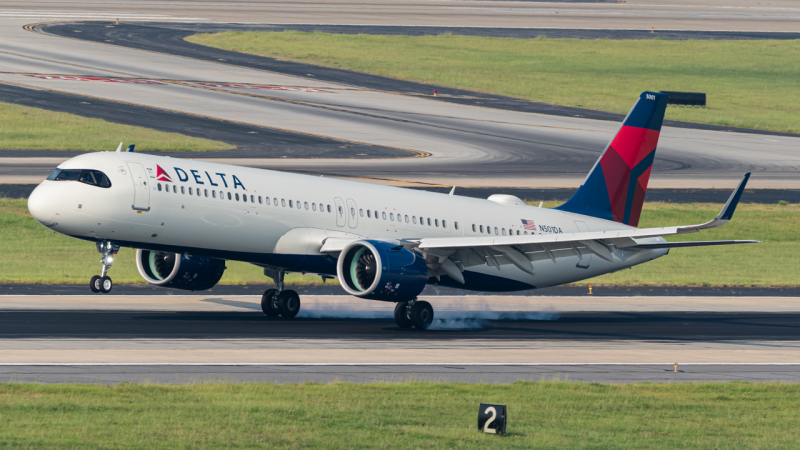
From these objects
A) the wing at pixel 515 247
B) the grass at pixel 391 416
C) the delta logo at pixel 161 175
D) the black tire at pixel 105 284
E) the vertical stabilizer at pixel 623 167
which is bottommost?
the grass at pixel 391 416

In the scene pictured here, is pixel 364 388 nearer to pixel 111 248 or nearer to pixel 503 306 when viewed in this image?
pixel 111 248

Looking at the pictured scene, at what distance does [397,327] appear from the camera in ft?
146

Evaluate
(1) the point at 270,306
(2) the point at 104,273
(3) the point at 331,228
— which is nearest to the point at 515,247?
(3) the point at 331,228

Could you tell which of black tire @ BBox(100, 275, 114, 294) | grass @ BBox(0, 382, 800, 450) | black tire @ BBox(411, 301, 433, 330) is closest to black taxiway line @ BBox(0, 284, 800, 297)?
black tire @ BBox(411, 301, 433, 330)

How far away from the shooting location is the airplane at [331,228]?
3878 centimetres

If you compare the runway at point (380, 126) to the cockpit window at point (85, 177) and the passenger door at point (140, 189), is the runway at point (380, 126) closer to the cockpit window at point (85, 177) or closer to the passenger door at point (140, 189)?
the cockpit window at point (85, 177)

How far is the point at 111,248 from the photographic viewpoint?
129ft

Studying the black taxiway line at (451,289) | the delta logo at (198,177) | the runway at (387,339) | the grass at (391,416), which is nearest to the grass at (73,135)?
the black taxiway line at (451,289)

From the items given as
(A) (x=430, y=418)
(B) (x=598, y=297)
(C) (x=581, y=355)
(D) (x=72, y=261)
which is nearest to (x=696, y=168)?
(B) (x=598, y=297)

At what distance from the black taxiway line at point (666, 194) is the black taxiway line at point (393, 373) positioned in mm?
42626

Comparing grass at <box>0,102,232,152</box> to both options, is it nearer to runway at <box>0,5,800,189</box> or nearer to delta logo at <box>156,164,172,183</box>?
runway at <box>0,5,800,189</box>

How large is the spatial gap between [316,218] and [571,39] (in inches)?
4497

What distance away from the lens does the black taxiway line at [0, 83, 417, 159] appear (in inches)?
3522

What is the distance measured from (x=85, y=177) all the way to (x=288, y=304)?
1073cm
